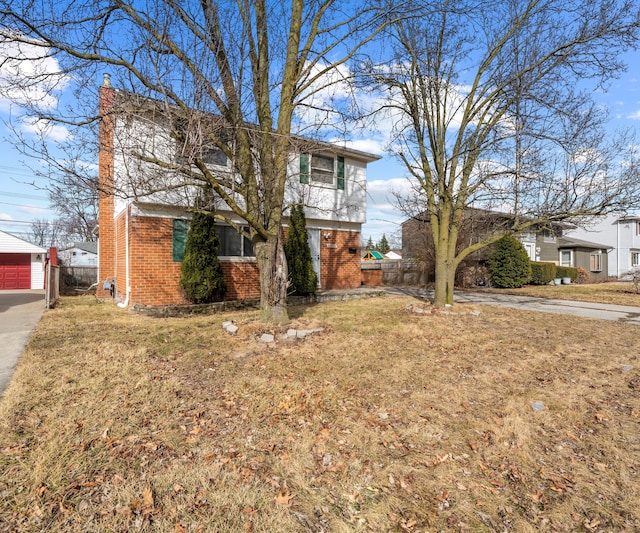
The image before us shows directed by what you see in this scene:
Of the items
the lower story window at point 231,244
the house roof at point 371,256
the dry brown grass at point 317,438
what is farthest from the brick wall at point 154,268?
the house roof at point 371,256

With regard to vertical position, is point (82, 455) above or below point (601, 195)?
below

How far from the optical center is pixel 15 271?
2083cm

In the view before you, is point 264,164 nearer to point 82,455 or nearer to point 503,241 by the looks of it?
point 82,455

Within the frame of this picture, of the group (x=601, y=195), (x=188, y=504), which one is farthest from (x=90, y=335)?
(x=601, y=195)

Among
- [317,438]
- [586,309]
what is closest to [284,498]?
[317,438]

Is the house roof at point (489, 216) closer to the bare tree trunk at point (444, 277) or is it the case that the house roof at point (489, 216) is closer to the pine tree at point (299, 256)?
the bare tree trunk at point (444, 277)

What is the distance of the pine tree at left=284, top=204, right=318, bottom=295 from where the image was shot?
1098cm

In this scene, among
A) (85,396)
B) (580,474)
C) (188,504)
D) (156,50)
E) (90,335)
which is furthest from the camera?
(90,335)

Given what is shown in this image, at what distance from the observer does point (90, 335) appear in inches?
260

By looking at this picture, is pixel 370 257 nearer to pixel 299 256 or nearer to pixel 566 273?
pixel 566 273

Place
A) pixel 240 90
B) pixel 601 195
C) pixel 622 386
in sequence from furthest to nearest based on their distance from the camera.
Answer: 1. pixel 601 195
2. pixel 240 90
3. pixel 622 386

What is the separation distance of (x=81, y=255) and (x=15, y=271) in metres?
4.46

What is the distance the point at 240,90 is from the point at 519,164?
6.41 metres

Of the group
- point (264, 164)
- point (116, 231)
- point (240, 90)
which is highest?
point (240, 90)
